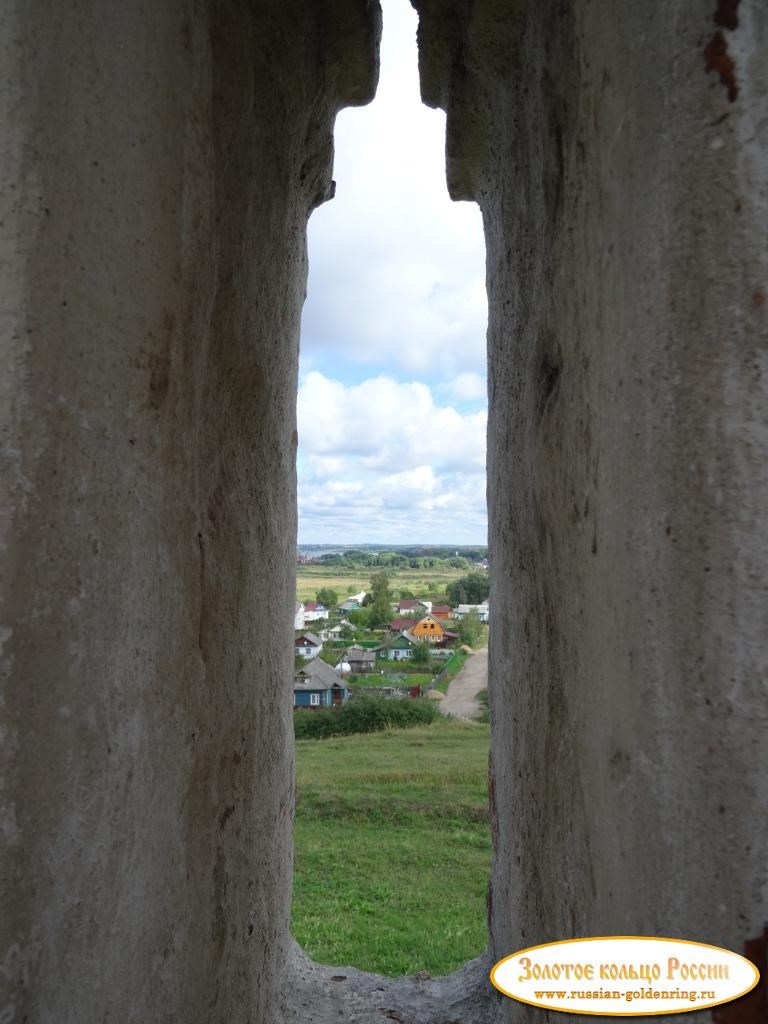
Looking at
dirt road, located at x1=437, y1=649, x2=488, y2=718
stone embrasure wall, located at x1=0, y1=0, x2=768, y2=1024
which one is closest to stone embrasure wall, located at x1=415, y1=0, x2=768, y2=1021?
stone embrasure wall, located at x1=0, y1=0, x2=768, y2=1024

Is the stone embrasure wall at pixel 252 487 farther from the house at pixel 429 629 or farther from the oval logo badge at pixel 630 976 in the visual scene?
the house at pixel 429 629

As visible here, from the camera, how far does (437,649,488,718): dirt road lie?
16141mm

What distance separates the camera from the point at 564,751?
112 centimetres

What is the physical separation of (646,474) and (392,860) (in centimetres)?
584

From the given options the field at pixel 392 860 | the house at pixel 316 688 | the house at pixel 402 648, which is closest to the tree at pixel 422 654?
the house at pixel 402 648

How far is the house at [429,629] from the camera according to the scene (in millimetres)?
23312

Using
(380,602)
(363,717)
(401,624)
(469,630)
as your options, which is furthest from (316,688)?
(401,624)

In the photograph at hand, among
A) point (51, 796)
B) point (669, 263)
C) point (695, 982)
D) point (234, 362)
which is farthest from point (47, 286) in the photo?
point (695, 982)

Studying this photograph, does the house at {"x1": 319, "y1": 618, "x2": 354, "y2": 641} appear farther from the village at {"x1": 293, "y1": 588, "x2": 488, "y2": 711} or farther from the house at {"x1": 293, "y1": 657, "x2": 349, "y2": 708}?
the house at {"x1": 293, "y1": 657, "x2": 349, "y2": 708}

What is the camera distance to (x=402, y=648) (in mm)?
22531

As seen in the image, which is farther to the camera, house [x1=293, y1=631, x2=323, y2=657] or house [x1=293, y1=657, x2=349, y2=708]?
house [x1=293, y1=631, x2=323, y2=657]

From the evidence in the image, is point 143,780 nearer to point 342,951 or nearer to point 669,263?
point 669,263

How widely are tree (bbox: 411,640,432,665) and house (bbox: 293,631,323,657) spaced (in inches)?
105

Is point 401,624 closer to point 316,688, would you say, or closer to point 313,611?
point 313,611
